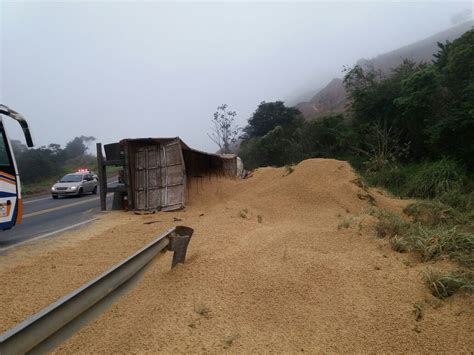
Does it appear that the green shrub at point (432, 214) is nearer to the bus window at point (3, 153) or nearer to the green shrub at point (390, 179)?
the green shrub at point (390, 179)

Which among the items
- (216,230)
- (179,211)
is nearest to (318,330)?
(216,230)

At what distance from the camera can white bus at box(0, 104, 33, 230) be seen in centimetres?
827

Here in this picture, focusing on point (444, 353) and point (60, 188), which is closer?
point (444, 353)

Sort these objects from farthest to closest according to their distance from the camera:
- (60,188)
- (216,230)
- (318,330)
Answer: (60,188) → (216,230) → (318,330)

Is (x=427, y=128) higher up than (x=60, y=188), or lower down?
higher up

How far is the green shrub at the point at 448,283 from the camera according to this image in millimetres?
3805

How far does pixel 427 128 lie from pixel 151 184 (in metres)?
15.1

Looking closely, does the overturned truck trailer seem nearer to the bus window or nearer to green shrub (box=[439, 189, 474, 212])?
the bus window

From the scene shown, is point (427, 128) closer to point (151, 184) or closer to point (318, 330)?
point (151, 184)

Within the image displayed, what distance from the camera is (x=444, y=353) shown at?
297 centimetres

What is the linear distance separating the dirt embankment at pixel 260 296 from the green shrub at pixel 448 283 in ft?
0.43

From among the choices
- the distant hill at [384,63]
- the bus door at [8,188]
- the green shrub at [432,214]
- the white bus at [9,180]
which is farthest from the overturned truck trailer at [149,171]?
the distant hill at [384,63]

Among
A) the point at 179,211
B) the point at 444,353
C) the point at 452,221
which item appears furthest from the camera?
the point at 179,211

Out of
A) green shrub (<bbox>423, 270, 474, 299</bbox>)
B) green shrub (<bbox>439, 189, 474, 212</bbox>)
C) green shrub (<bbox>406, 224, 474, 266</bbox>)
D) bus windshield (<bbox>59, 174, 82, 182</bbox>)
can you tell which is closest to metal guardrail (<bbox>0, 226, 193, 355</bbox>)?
green shrub (<bbox>423, 270, 474, 299</bbox>)
